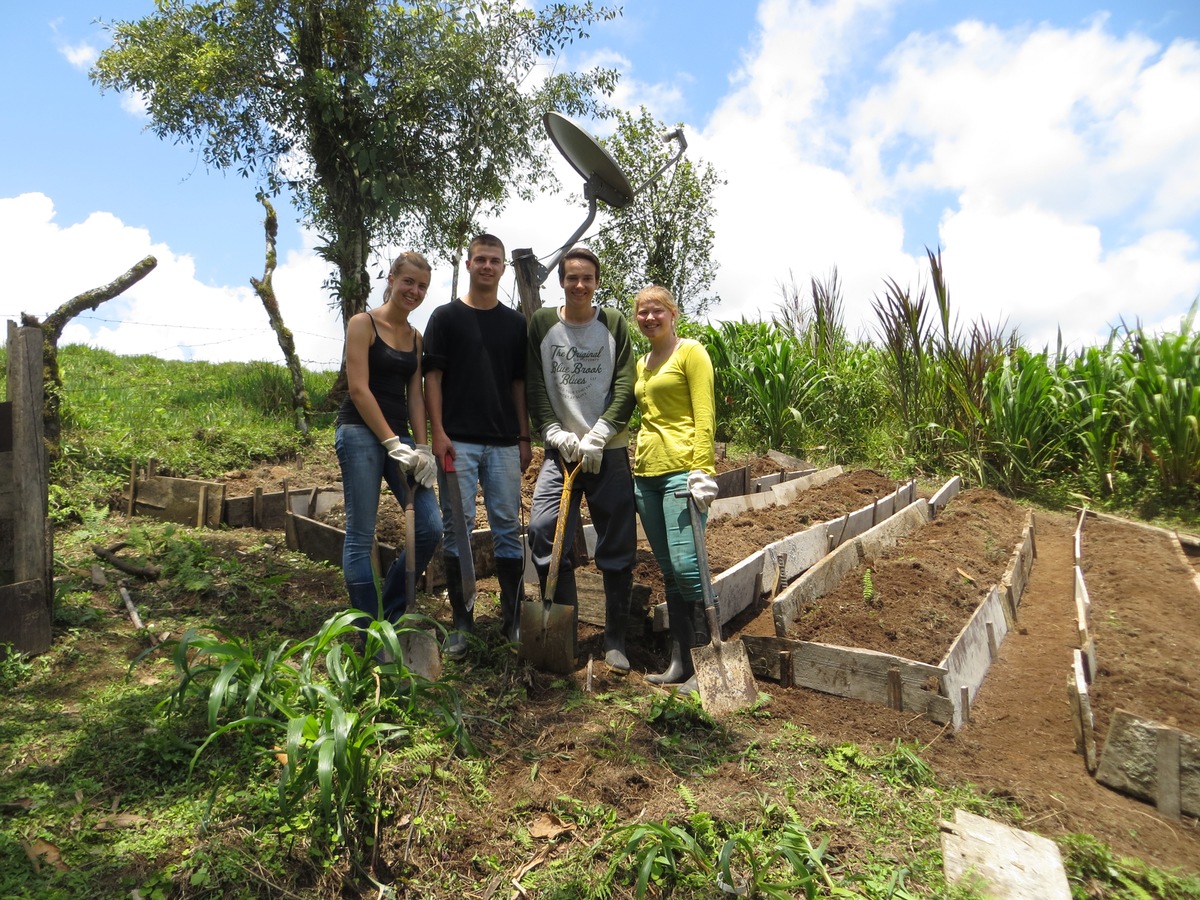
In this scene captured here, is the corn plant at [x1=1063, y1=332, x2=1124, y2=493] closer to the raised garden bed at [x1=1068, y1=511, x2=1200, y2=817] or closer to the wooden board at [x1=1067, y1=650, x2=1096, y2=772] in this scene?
the raised garden bed at [x1=1068, y1=511, x2=1200, y2=817]

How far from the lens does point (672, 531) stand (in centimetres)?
336

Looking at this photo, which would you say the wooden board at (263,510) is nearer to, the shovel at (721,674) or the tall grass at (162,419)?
the tall grass at (162,419)

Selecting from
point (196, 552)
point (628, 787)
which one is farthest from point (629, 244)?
point (628, 787)

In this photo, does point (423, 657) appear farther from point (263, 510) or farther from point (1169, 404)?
point (1169, 404)

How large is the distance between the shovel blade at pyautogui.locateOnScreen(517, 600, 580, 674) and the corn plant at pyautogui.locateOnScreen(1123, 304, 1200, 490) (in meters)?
7.29

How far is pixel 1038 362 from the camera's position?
8.61 meters

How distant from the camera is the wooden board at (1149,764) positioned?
250 cm

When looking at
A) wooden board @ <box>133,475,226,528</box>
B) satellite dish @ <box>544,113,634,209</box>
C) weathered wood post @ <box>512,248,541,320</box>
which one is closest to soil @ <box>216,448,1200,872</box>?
weathered wood post @ <box>512,248,541,320</box>

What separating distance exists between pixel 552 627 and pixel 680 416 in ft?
3.60

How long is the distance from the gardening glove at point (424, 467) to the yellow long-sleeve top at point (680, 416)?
36.1 inches

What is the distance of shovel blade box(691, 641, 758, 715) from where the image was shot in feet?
10.2

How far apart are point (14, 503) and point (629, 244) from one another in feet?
69.3

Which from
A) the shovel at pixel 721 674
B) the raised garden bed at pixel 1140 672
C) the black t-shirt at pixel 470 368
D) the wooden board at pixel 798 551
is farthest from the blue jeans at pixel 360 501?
the raised garden bed at pixel 1140 672

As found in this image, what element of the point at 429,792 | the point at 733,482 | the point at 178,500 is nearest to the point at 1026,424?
the point at 733,482
